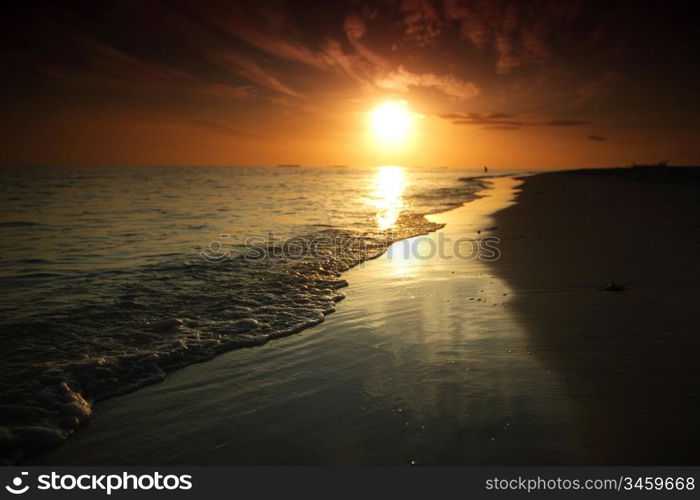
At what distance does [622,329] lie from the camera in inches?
198

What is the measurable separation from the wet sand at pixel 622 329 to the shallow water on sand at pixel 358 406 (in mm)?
272

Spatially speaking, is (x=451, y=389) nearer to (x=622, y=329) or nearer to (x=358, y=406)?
(x=358, y=406)

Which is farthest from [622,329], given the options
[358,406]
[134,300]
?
[134,300]

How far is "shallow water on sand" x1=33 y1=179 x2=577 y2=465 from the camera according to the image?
10.0 feet

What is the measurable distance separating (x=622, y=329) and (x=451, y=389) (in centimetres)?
282

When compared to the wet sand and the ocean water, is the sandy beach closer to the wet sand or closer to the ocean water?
the wet sand

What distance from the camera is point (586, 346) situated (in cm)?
464

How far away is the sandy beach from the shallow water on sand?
15 millimetres

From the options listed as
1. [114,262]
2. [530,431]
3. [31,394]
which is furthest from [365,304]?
[114,262]

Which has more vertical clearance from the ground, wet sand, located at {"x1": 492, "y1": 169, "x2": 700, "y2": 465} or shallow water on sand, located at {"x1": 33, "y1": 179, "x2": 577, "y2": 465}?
wet sand, located at {"x1": 492, "y1": 169, "x2": 700, "y2": 465}

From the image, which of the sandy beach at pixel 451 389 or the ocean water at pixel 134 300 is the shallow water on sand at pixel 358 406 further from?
the ocean water at pixel 134 300

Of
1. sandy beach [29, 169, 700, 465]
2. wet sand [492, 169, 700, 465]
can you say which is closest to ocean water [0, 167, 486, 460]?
sandy beach [29, 169, 700, 465]

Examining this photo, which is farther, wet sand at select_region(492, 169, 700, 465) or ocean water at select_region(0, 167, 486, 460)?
ocean water at select_region(0, 167, 486, 460)

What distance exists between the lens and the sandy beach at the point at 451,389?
304cm
